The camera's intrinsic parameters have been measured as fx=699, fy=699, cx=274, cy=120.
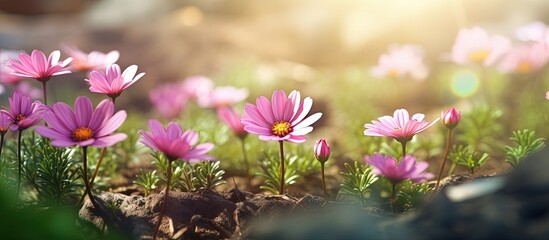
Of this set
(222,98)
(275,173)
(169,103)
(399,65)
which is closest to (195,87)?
(169,103)

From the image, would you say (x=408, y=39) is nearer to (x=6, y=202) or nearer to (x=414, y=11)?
(x=414, y=11)

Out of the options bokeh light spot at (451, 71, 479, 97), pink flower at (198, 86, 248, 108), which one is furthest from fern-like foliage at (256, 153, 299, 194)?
bokeh light spot at (451, 71, 479, 97)

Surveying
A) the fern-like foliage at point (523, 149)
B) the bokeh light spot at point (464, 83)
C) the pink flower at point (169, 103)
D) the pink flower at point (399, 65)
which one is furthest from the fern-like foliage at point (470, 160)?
the bokeh light spot at point (464, 83)

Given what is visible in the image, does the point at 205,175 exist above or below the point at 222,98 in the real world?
below

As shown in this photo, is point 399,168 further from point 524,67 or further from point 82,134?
point 524,67

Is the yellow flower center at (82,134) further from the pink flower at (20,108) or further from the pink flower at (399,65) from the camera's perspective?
the pink flower at (399,65)

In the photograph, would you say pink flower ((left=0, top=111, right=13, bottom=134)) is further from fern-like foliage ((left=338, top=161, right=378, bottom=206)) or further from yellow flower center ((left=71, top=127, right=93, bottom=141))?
fern-like foliage ((left=338, top=161, right=378, bottom=206))
